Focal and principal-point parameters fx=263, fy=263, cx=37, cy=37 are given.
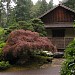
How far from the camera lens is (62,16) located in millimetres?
30312

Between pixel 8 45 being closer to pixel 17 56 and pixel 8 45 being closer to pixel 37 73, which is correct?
pixel 17 56

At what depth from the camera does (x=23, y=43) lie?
1806cm

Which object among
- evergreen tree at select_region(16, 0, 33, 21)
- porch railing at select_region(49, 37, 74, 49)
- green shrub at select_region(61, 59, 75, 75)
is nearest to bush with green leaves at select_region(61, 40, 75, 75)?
green shrub at select_region(61, 59, 75, 75)

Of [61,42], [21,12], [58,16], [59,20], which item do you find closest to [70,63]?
[61,42]

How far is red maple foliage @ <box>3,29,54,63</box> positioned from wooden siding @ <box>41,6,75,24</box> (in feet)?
35.9

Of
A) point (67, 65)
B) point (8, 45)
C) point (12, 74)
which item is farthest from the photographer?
point (8, 45)

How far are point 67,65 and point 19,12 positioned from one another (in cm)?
4139

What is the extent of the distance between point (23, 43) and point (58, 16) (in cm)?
1308

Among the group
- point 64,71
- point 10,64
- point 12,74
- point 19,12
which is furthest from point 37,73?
point 19,12

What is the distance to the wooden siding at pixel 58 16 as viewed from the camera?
3019 centimetres

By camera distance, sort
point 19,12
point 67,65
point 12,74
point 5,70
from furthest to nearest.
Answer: point 19,12
point 5,70
point 12,74
point 67,65

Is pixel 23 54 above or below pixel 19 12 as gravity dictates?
below

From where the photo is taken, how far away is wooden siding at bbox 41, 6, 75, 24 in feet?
99.0

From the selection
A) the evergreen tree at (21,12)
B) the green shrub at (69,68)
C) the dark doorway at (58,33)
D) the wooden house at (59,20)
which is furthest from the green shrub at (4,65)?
the evergreen tree at (21,12)
